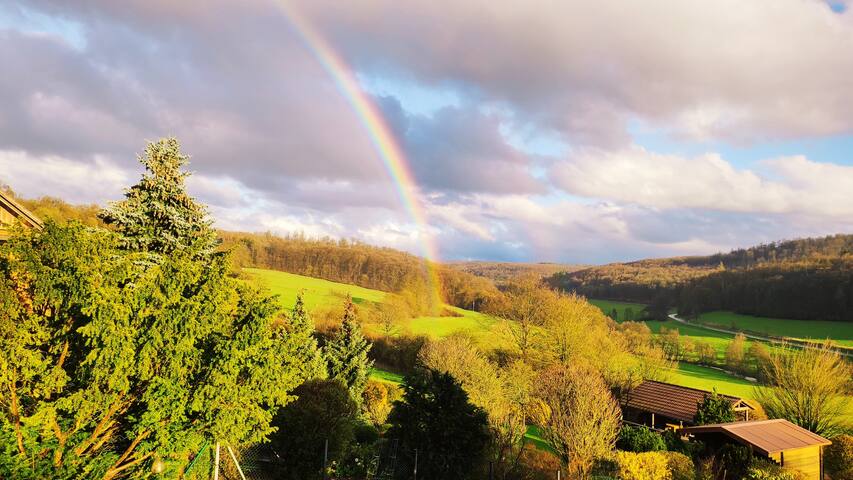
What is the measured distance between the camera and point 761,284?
82.2m

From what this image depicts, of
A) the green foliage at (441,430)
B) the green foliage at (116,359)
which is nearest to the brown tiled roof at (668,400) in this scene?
the green foliage at (441,430)

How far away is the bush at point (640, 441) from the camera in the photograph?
22438mm

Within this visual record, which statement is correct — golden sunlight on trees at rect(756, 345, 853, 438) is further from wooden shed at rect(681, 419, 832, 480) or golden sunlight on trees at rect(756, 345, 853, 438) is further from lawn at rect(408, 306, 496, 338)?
lawn at rect(408, 306, 496, 338)

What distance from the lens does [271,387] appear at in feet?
36.1

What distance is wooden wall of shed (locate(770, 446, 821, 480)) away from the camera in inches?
706

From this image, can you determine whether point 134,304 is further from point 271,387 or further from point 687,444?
point 687,444

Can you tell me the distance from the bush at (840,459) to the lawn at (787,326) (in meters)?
47.5

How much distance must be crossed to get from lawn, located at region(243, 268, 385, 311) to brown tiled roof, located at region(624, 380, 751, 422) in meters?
34.3

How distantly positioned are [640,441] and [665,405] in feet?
28.1

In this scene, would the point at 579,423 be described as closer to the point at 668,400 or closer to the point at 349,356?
the point at 668,400

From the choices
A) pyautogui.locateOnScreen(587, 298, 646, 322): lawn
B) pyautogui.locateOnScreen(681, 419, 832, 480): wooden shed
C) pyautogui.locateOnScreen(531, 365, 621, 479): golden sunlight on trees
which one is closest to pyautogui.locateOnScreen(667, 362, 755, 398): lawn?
pyautogui.locateOnScreen(681, 419, 832, 480): wooden shed

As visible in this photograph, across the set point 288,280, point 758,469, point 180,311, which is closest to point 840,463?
point 758,469

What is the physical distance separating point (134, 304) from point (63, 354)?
1.56 meters

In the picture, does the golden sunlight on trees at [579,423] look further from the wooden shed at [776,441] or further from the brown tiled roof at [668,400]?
the brown tiled roof at [668,400]
